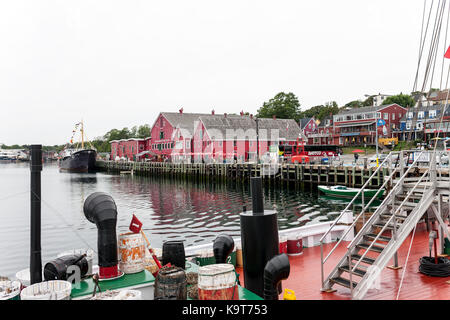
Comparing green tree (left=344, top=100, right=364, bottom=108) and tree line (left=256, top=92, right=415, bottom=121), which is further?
green tree (left=344, top=100, right=364, bottom=108)

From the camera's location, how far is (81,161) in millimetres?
79250

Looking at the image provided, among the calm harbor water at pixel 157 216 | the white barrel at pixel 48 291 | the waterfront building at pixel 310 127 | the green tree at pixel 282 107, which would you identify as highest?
the green tree at pixel 282 107

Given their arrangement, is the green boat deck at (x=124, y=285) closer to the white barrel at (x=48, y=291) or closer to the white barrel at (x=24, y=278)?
the white barrel at (x=48, y=291)

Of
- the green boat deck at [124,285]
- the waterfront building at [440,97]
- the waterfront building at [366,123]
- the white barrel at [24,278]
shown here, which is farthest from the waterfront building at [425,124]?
the white barrel at [24,278]

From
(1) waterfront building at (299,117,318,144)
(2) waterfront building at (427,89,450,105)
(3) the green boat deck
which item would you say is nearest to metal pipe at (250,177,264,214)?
(3) the green boat deck

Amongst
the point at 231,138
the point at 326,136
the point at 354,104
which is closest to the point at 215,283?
the point at 231,138

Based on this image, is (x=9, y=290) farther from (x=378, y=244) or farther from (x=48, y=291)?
(x=378, y=244)

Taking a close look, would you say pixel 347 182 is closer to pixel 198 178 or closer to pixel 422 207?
pixel 198 178

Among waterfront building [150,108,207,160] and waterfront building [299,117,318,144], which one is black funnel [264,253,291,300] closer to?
waterfront building [150,108,207,160]

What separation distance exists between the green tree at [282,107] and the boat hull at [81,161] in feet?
160

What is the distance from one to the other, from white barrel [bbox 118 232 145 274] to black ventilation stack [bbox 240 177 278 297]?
6.20 feet

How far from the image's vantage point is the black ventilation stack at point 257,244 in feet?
19.5

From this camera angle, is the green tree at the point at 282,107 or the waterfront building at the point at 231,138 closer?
the waterfront building at the point at 231,138

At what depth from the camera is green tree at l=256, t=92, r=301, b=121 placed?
9738cm
